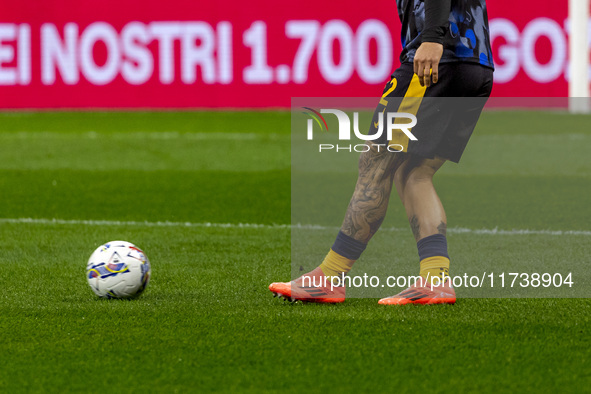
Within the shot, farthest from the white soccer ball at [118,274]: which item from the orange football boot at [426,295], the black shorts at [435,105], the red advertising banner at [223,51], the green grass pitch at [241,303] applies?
the red advertising banner at [223,51]

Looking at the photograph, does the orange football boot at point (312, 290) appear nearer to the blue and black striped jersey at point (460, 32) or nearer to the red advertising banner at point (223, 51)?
the blue and black striped jersey at point (460, 32)

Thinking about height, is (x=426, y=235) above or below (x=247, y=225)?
above

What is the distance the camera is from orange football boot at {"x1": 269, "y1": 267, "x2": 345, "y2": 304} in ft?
15.8

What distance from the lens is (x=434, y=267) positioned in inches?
186

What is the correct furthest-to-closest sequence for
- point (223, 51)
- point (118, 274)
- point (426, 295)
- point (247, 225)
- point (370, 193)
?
point (223, 51) → point (247, 225) → point (118, 274) → point (370, 193) → point (426, 295)

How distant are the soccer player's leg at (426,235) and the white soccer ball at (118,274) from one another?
3.74 ft

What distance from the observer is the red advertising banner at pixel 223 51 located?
758 inches

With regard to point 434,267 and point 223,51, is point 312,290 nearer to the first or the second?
point 434,267

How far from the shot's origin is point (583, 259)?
6.07 metres

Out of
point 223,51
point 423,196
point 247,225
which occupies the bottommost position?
point 247,225

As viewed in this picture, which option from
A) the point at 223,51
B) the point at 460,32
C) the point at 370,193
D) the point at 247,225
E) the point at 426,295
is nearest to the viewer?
the point at 460,32

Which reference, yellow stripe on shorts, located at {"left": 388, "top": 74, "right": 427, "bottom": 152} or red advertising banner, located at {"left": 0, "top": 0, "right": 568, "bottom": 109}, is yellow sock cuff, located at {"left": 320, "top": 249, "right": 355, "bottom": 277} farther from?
red advertising banner, located at {"left": 0, "top": 0, "right": 568, "bottom": 109}

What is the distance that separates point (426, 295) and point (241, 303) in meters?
0.84

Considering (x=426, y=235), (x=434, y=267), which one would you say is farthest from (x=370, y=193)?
(x=434, y=267)
